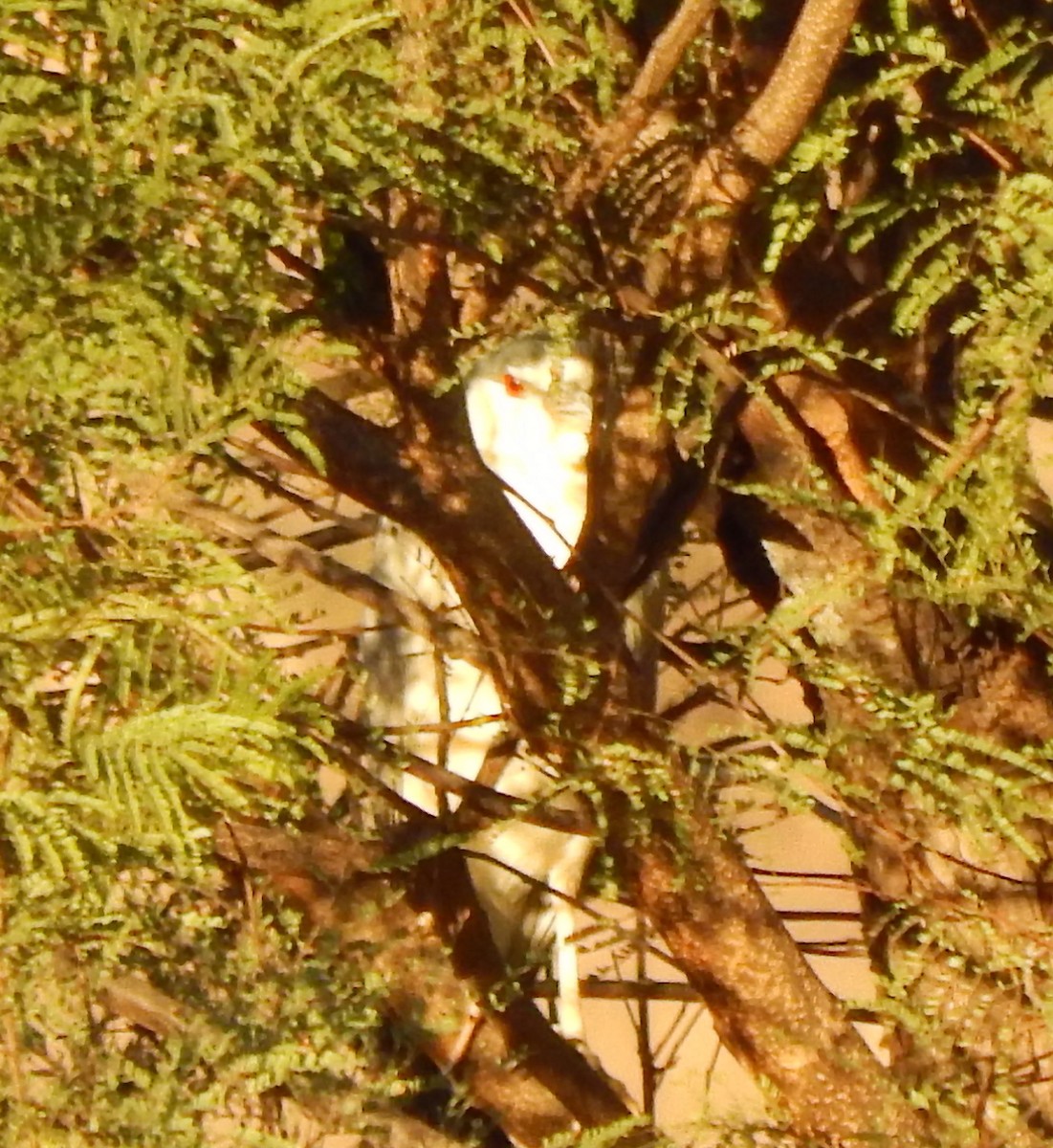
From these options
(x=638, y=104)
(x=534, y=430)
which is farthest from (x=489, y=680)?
(x=638, y=104)

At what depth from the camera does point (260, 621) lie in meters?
0.73

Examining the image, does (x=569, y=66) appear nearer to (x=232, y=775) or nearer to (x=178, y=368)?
(x=178, y=368)

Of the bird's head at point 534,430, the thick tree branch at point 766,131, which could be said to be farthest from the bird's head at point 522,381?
the thick tree branch at point 766,131

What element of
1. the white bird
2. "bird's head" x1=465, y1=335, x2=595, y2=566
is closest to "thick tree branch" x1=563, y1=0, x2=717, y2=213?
the white bird

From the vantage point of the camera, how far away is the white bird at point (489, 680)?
112cm

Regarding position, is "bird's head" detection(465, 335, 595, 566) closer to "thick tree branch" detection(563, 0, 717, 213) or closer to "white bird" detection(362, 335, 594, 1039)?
"white bird" detection(362, 335, 594, 1039)

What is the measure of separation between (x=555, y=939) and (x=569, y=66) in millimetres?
631

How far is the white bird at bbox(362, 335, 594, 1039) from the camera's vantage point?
3.68ft

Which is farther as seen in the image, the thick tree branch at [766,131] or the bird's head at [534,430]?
the bird's head at [534,430]

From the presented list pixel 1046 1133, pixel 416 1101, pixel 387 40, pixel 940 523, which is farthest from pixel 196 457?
pixel 1046 1133

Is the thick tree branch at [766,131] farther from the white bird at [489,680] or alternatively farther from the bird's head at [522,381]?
the bird's head at [522,381]

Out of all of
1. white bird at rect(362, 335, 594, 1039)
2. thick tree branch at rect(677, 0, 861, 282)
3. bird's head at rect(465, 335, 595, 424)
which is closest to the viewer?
thick tree branch at rect(677, 0, 861, 282)

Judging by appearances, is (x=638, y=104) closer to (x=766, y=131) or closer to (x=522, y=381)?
(x=766, y=131)

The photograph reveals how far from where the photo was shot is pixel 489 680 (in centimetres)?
107
